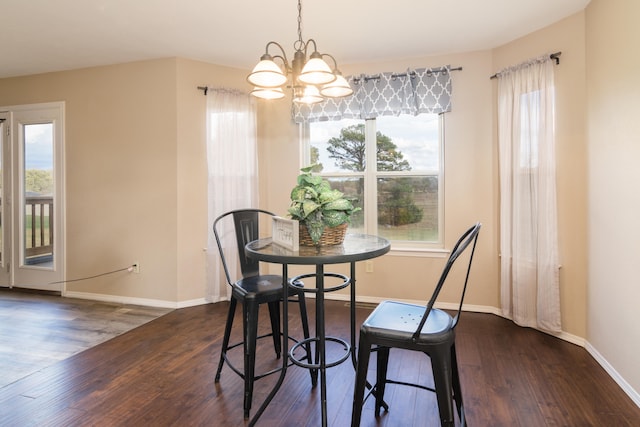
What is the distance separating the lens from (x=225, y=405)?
204 centimetres

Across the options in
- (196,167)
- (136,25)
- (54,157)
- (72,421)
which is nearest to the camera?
(72,421)

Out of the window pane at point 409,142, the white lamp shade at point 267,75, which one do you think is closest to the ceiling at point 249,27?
the window pane at point 409,142

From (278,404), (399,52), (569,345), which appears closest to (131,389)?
(278,404)

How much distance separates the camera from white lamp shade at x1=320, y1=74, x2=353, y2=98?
6.79ft

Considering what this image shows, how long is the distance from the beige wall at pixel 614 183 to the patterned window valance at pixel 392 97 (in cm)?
117

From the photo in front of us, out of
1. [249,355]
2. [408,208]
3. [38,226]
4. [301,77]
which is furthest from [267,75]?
[38,226]

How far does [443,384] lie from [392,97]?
286 cm

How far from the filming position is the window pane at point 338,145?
3.93m

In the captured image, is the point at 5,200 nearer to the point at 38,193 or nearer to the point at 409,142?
the point at 38,193

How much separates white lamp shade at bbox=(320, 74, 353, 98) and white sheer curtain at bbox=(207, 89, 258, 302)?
194 centimetres

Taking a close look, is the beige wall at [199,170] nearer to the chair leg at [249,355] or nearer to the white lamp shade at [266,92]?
the white lamp shade at [266,92]

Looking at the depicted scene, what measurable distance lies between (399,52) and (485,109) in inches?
37.7

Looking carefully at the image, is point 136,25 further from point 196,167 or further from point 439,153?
point 439,153

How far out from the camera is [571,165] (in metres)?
2.85
